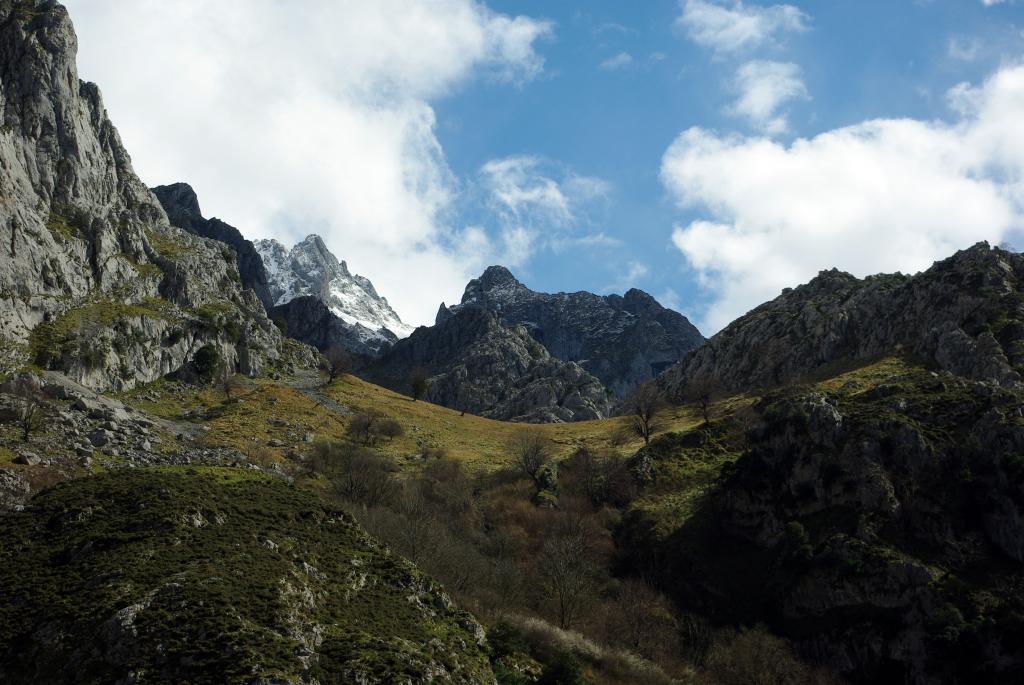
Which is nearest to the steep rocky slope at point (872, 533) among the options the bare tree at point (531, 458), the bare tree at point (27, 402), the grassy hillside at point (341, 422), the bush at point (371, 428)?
the bare tree at point (531, 458)

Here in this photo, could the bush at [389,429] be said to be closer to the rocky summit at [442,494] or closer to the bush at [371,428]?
the bush at [371,428]

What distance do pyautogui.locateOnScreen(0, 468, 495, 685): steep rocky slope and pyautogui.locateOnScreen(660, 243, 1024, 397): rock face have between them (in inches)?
3293

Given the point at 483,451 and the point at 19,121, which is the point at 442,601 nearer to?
the point at 483,451

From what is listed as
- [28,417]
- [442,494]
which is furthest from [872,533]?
[28,417]

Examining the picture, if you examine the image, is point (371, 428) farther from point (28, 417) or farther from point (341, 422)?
point (28, 417)

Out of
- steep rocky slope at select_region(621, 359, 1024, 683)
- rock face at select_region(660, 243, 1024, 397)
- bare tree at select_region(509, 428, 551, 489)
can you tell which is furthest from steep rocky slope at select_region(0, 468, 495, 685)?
rock face at select_region(660, 243, 1024, 397)

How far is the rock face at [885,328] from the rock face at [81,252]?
9772 cm

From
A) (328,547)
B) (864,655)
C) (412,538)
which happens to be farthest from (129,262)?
(864,655)

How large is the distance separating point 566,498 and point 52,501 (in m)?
59.7

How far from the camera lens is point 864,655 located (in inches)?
2023

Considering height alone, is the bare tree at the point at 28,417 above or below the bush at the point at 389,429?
below

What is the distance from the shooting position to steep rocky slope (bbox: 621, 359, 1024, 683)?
4994 centimetres

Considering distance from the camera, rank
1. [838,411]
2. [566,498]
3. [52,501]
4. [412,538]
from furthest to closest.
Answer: [566,498]
[838,411]
[412,538]
[52,501]

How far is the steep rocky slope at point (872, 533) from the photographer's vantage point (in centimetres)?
4994
